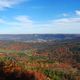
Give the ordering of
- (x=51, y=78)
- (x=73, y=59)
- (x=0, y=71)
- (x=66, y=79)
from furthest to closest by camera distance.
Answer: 1. (x=73, y=59)
2. (x=66, y=79)
3. (x=51, y=78)
4. (x=0, y=71)

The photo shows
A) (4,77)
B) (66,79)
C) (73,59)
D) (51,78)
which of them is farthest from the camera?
(73,59)

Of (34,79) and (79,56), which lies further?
(79,56)

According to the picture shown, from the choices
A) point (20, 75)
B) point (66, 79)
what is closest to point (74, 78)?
point (66, 79)

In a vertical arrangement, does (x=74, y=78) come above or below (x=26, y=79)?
below

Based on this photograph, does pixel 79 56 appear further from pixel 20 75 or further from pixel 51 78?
pixel 20 75

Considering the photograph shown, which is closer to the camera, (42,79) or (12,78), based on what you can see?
(12,78)

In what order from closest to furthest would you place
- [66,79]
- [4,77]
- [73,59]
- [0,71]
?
1. [4,77]
2. [0,71]
3. [66,79]
4. [73,59]

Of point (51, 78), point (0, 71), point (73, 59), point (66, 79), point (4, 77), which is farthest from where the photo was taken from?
point (73, 59)

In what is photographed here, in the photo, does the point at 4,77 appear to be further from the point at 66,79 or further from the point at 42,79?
the point at 66,79

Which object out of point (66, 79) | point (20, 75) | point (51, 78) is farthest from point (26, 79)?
point (66, 79)
